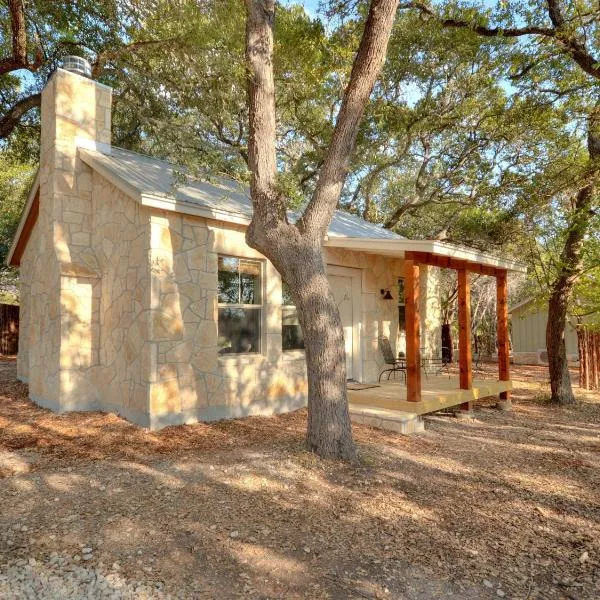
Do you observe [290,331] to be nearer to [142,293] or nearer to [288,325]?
[288,325]

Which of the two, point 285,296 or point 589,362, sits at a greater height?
point 285,296

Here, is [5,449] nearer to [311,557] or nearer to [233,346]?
[233,346]

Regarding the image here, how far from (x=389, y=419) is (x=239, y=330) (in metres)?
2.60

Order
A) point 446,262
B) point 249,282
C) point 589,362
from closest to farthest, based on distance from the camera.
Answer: point 249,282 → point 446,262 → point 589,362

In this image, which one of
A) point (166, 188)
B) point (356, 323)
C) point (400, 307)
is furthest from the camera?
point (400, 307)

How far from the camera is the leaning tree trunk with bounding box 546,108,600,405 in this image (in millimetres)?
8812

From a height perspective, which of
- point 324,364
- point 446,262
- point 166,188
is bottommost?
point 324,364

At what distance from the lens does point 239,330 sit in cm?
725

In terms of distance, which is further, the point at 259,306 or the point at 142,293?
the point at 259,306

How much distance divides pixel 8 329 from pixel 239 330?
14.3 m

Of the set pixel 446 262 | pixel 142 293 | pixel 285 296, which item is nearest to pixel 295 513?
pixel 142 293

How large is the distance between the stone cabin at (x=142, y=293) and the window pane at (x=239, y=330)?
2 centimetres

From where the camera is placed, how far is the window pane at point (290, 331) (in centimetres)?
793

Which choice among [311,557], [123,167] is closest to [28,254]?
[123,167]
